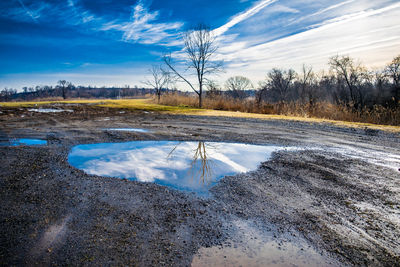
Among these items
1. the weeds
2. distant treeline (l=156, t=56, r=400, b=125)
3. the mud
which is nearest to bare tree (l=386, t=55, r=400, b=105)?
distant treeline (l=156, t=56, r=400, b=125)

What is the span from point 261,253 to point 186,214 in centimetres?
91

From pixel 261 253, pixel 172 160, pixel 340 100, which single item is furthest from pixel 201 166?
pixel 340 100

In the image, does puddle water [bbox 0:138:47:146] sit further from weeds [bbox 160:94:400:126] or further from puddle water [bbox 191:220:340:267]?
weeds [bbox 160:94:400:126]

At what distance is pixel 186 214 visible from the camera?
251 centimetres

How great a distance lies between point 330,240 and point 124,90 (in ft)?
368

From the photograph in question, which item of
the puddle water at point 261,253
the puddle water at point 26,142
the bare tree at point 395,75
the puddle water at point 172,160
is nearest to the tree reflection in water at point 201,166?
the puddle water at point 172,160

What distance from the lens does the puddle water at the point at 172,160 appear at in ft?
11.9

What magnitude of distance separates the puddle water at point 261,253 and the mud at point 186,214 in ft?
0.10

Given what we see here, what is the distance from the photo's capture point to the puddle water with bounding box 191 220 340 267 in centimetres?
183

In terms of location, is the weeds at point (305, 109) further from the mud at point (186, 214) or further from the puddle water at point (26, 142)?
the puddle water at point (26, 142)

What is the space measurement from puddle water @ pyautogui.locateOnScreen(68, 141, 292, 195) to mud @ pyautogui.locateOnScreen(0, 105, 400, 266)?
26cm

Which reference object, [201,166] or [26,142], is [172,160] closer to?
[201,166]

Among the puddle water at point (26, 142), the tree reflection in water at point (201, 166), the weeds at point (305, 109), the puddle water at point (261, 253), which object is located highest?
the weeds at point (305, 109)

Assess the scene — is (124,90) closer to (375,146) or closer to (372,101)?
(372,101)
